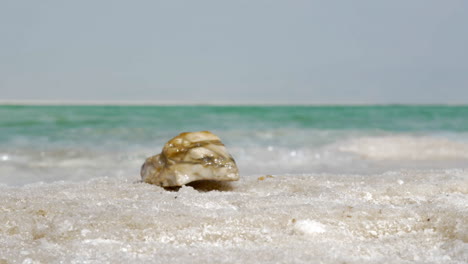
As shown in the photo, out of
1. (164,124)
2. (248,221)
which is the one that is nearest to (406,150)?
(248,221)

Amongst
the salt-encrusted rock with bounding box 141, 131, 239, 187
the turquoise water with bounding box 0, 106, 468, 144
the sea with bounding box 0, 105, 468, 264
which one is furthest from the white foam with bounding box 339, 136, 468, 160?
the turquoise water with bounding box 0, 106, 468, 144

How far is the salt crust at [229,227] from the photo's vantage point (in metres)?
1.53

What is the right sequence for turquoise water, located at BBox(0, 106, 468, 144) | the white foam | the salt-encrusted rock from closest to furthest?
the salt-encrusted rock < the white foam < turquoise water, located at BBox(0, 106, 468, 144)

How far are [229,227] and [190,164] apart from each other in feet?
2.87

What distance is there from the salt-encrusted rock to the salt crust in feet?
0.47

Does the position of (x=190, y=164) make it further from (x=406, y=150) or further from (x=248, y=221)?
(x=406, y=150)

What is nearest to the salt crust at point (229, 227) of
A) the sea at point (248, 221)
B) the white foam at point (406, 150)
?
the sea at point (248, 221)

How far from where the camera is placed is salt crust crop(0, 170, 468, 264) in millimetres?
1532

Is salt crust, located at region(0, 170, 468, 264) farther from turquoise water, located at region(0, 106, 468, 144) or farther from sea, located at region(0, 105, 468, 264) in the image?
turquoise water, located at region(0, 106, 468, 144)

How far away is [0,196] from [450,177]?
2.72 metres

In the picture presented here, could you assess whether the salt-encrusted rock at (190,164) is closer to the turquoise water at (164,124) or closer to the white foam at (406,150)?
the white foam at (406,150)

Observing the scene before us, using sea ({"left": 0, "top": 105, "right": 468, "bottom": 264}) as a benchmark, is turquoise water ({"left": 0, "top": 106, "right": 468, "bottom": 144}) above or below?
below

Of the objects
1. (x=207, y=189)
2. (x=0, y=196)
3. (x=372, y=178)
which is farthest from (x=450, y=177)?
(x=0, y=196)

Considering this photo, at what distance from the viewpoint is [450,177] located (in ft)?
9.48
